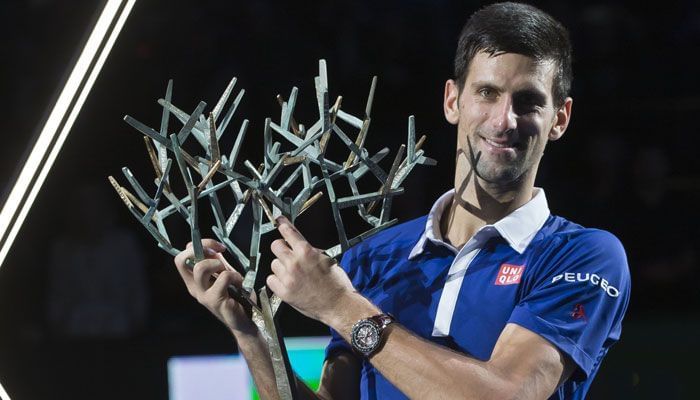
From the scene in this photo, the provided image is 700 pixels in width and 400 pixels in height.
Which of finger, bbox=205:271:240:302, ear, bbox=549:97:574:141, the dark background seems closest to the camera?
finger, bbox=205:271:240:302

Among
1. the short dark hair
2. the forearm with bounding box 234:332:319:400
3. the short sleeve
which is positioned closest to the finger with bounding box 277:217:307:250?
the forearm with bounding box 234:332:319:400

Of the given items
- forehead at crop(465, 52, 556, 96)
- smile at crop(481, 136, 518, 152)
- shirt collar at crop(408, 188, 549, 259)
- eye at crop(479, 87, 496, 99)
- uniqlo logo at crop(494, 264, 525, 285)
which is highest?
forehead at crop(465, 52, 556, 96)

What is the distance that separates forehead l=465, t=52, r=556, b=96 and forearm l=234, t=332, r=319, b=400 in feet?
2.11

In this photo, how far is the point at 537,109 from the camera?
2.06 meters

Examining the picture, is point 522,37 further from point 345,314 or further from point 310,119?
point 310,119

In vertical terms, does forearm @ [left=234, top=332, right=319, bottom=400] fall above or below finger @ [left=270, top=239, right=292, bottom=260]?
below

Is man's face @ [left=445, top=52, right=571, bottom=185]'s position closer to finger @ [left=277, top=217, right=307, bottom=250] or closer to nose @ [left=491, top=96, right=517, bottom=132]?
nose @ [left=491, top=96, right=517, bottom=132]

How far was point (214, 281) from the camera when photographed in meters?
1.93

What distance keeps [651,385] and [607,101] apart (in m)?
1.63

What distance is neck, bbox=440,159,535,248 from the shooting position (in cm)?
217

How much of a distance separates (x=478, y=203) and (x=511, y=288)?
0.23m

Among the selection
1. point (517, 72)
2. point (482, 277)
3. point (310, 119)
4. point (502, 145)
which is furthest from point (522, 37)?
point (310, 119)

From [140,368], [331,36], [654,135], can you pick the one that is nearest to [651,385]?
[654,135]

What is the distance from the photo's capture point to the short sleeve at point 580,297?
6.33ft
